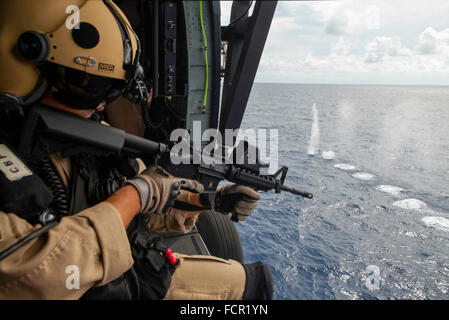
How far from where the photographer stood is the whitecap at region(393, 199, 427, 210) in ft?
26.5

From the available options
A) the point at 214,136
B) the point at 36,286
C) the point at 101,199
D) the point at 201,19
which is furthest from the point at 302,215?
the point at 36,286

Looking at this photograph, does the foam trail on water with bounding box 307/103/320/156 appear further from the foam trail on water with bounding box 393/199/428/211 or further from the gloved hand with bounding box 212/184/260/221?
the gloved hand with bounding box 212/184/260/221

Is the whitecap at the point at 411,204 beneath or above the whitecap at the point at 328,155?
beneath

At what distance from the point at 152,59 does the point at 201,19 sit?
23.8 inches

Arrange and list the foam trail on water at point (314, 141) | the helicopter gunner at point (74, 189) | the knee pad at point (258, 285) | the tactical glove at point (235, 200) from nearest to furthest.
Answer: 1. the helicopter gunner at point (74, 189)
2. the knee pad at point (258, 285)
3. the tactical glove at point (235, 200)
4. the foam trail on water at point (314, 141)

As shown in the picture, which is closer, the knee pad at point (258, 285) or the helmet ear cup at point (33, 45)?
the helmet ear cup at point (33, 45)

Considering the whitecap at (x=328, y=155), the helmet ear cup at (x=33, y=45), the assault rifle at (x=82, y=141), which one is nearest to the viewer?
the helmet ear cup at (x=33, y=45)

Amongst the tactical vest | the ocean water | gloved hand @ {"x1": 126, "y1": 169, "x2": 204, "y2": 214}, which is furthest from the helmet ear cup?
the ocean water

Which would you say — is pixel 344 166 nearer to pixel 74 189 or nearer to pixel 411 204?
pixel 411 204

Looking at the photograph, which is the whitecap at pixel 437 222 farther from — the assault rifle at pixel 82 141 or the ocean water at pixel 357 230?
the assault rifle at pixel 82 141

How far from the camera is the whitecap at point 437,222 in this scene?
6824 mm

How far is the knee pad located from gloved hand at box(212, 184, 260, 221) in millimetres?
522

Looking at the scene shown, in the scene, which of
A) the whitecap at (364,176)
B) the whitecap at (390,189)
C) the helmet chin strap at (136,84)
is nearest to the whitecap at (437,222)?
the whitecap at (390,189)
